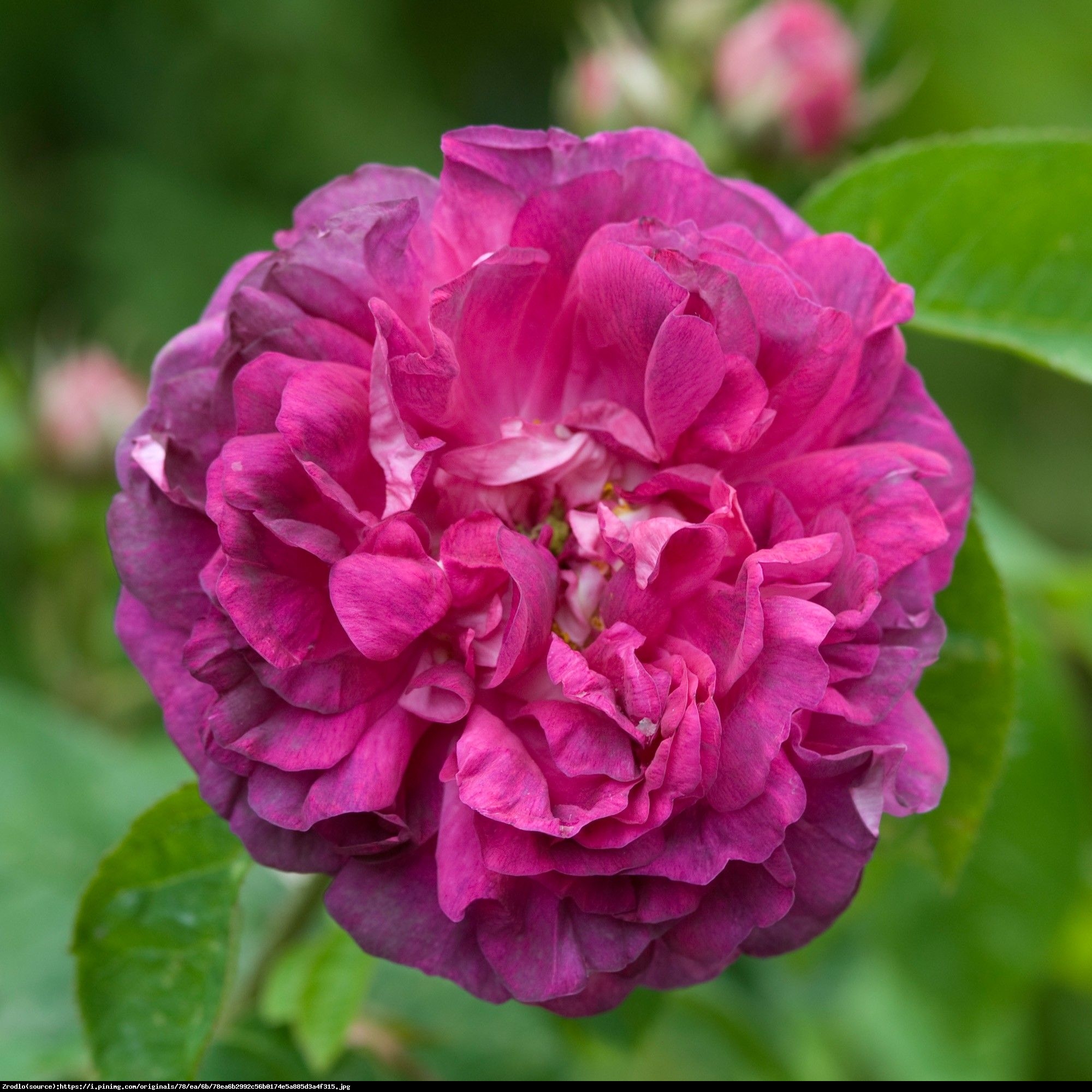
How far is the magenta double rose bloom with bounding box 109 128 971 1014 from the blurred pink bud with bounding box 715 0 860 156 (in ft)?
3.60

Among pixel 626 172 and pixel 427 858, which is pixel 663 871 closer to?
pixel 427 858

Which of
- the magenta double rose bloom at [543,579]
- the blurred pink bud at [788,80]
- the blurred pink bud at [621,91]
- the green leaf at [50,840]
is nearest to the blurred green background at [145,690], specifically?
the green leaf at [50,840]

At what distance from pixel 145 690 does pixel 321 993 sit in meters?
1.06

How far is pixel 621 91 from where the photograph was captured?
1950mm

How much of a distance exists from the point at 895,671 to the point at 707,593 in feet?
0.54

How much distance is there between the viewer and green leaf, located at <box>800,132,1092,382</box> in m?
1.17

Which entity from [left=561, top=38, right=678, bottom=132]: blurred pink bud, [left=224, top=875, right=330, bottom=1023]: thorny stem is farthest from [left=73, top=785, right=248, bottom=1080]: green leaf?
[left=561, top=38, right=678, bottom=132]: blurred pink bud

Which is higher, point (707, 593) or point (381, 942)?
point (707, 593)

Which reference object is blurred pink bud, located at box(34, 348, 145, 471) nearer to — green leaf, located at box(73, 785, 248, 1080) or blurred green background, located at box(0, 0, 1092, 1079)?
blurred green background, located at box(0, 0, 1092, 1079)

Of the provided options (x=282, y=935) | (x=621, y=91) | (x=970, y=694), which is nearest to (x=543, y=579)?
(x=970, y=694)

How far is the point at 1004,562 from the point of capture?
1.85 m

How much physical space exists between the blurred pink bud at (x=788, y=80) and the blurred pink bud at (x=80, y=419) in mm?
1242

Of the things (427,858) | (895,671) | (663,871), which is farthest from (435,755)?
(895,671)

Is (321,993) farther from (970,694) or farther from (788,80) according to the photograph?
(788,80)
